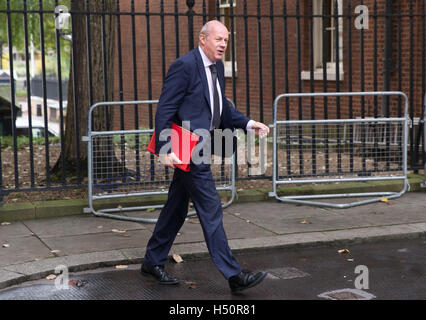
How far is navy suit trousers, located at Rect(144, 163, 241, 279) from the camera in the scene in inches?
211

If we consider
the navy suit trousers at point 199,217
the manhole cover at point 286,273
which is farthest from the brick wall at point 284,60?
the navy suit trousers at point 199,217

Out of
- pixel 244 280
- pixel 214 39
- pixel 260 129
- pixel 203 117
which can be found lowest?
pixel 244 280

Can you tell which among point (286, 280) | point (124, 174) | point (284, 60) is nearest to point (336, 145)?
point (284, 60)

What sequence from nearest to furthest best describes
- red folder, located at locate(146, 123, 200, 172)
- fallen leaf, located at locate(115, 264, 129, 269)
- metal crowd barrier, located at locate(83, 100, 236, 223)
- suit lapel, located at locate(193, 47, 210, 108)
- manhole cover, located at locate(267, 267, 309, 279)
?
red folder, located at locate(146, 123, 200, 172)
suit lapel, located at locate(193, 47, 210, 108)
manhole cover, located at locate(267, 267, 309, 279)
fallen leaf, located at locate(115, 264, 129, 269)
metal crowd barrier, located at locate(83, 100, 236, 223)

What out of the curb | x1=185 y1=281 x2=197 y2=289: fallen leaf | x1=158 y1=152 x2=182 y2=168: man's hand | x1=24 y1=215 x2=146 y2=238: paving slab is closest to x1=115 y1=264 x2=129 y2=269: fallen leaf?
the curb

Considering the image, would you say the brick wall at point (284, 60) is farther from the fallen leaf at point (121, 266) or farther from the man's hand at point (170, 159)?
the man's hand at point (170, 159)

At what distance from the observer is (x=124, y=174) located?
8.31m

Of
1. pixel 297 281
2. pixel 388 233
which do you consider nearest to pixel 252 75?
pixel 388 233

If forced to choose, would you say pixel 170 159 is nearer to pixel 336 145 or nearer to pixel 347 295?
pixel 347 295

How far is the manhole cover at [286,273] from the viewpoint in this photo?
5.89 metres

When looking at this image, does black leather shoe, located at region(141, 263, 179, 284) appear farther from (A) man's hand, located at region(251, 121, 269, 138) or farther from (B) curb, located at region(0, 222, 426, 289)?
(A) man's hand, located at region(251, 121, 269, 138)

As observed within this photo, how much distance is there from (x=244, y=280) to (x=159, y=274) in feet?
2.42

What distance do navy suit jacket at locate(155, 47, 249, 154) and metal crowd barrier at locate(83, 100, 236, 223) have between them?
2.49m

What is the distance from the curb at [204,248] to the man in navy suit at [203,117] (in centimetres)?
78
